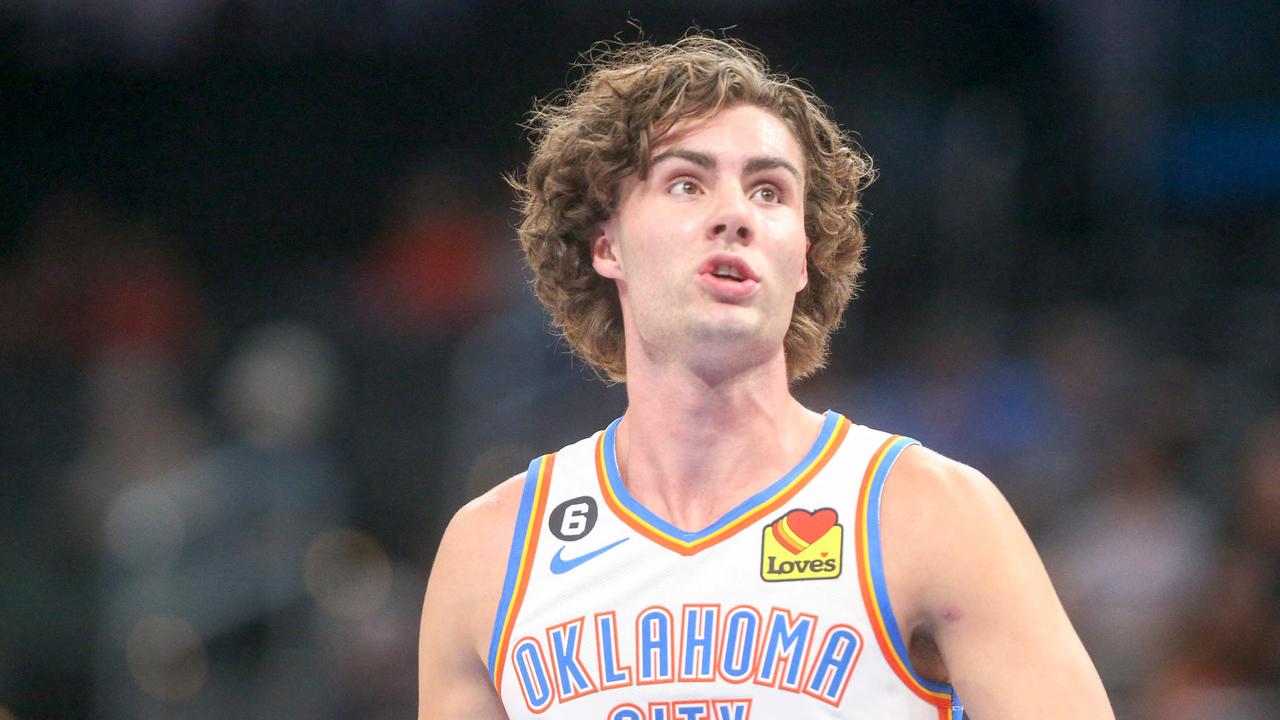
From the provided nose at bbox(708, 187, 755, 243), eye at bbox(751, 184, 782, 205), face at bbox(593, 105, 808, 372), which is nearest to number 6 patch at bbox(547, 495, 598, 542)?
face at bbox(593, 105, 808, 372)

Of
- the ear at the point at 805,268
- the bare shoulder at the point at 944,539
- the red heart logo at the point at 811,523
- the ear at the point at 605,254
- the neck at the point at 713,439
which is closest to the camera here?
the bare shoulder at the point at 944,539

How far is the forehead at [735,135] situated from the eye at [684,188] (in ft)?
0.27

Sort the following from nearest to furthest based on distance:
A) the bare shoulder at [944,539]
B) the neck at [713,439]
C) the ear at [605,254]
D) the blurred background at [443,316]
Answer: the bare shoulder at [944,539] → the neck at [713,439] → the ear at [605,254] → the blurred background at [443,316]

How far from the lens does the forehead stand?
3645 millimetres

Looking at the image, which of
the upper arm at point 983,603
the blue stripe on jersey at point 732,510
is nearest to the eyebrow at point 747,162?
the blue stripe on jersey at point 732,510

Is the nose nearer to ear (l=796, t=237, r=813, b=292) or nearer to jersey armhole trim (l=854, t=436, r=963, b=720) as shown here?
ear (l=796, t=237, r=813, b=292)

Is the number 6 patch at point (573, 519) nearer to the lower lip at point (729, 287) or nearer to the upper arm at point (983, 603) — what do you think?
the lower lip at point (729, 287)

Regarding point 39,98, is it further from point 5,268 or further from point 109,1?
point 5,268

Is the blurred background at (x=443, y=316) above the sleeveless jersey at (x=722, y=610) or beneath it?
above

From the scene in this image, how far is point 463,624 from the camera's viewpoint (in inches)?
140

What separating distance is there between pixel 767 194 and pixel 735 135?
16cm

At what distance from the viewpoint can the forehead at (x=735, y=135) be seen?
364 centimetres

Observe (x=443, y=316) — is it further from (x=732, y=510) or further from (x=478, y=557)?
(x=732, y=510)

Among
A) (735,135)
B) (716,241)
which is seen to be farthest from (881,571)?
(735,135)
